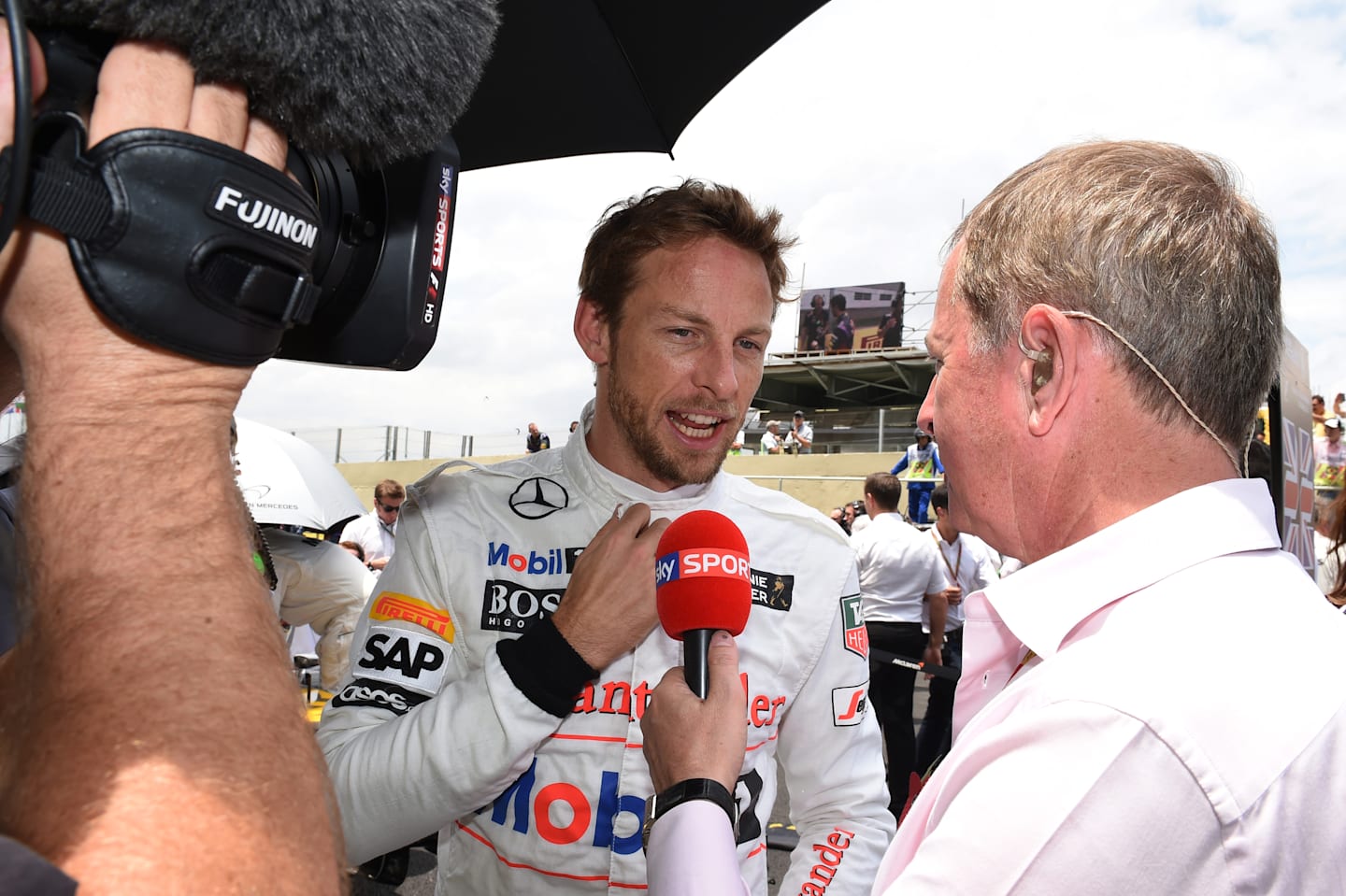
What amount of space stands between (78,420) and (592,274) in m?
1.73

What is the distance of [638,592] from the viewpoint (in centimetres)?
157

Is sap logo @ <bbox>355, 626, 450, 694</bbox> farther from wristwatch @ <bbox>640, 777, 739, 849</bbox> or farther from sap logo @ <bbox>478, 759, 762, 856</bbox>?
wristwatch @ <bbox>640, 777, 739, 849</bbox>

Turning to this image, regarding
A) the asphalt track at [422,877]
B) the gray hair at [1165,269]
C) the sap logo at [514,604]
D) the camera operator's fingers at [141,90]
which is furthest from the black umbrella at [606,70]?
the asphalt track at [422,877]

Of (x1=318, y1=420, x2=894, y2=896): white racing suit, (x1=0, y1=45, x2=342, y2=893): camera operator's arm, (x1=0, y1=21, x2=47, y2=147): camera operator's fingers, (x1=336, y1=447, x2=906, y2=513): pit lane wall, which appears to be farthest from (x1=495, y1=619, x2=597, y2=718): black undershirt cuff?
(x1=336, y1=447, x2=906, y2=513): pit lane wall

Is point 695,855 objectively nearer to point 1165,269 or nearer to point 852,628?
point 852,628

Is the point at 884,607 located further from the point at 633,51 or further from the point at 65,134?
the point at 65,134

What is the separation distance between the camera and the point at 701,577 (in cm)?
152

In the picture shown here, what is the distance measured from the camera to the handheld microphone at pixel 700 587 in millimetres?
1479

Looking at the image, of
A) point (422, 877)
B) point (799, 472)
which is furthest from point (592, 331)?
point (799, 472)

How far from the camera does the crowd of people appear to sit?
1.70ft

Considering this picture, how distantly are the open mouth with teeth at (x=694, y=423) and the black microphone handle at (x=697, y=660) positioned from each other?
618 mm

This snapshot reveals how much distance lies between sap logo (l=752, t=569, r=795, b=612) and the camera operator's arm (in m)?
1.42

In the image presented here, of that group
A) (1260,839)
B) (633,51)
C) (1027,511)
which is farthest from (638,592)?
(633,51)

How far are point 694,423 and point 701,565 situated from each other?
0.56 meters
